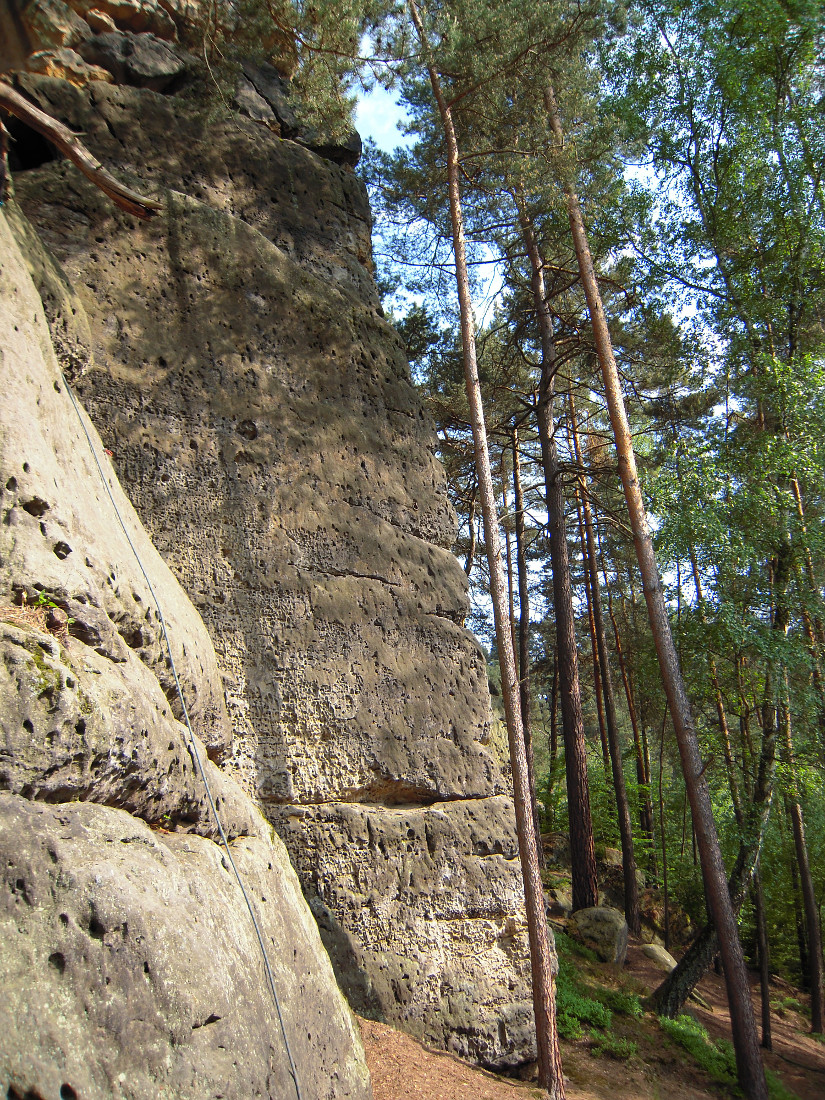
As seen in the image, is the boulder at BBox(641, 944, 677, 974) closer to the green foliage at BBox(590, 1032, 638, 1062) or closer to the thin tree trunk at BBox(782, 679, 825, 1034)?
the thin tree trunk at BBox(782, 679, 825, 1034)

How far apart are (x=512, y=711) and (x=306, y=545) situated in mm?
3042

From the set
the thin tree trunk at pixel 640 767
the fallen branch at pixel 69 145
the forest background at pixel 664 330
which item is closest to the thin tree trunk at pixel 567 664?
the forest background at pixel 664 330

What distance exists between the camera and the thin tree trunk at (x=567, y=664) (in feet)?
44.4

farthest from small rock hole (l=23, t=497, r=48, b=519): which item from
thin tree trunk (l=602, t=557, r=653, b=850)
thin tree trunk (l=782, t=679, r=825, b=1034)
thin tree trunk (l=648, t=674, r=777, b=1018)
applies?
thin tree trunk (l=602, t=557, r=653, b=850)

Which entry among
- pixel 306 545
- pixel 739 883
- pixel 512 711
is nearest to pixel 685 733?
pixel 739 883

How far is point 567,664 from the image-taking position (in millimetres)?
13766

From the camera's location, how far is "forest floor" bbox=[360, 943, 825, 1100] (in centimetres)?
620

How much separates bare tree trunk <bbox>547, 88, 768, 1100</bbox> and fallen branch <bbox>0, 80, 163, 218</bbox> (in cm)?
667

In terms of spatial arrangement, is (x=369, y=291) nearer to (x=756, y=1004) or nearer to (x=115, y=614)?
(x=115, y=614)

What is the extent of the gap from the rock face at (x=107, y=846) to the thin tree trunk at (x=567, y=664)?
343 inches

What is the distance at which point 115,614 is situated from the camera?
4.93 meters

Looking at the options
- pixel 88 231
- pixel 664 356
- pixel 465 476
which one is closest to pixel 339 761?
pixel 88 231

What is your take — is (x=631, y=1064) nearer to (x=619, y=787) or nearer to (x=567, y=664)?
(x=567, y=664)

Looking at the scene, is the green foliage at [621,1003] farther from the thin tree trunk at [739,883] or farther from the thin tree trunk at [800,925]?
the thin tree trunk at [800,925]
